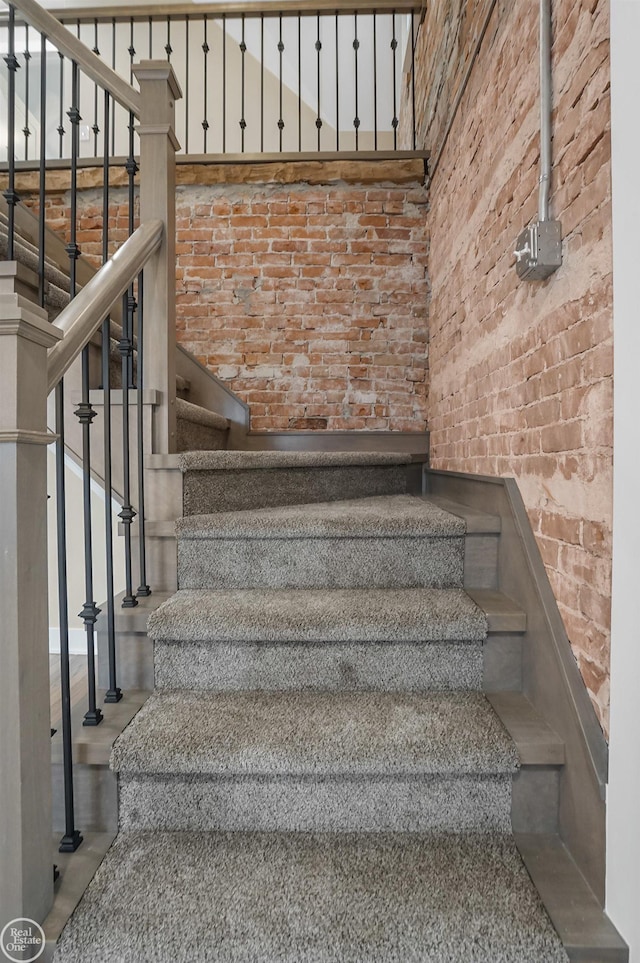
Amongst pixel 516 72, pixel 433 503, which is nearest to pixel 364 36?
pixel 516 72

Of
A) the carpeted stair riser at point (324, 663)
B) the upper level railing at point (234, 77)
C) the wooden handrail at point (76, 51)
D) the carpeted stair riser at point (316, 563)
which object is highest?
the upper level railing at point (234, 77)

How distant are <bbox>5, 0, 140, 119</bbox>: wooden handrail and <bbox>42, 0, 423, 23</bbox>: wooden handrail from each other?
5.95 feet

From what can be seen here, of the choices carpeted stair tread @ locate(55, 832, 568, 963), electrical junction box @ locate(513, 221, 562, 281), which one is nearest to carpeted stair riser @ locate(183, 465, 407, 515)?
carpeted stair tread @ locate(55, 832, 568, 963)

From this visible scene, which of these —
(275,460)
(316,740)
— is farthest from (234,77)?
(316,740)

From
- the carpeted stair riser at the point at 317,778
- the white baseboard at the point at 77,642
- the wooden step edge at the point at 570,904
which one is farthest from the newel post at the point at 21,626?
the white baseboard at the point at 77,642

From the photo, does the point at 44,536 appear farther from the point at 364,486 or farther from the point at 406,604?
the point at 364,486

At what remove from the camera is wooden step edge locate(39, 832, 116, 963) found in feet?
3.04

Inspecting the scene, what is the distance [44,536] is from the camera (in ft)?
3.25

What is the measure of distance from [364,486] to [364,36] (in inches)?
182

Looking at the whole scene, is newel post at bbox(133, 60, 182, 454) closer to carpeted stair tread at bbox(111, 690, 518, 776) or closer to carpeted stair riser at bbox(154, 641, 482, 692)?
carpeted stair riser at bbox(154, 641, 482, 692)

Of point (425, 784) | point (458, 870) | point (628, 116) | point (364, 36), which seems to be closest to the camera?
point (628, 116)

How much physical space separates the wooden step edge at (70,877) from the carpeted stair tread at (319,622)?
439 mm

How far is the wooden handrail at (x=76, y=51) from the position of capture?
1.51 metres

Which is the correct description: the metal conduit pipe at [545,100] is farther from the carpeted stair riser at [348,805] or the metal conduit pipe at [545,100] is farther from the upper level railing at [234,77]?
the upper level railing at [234,77]
